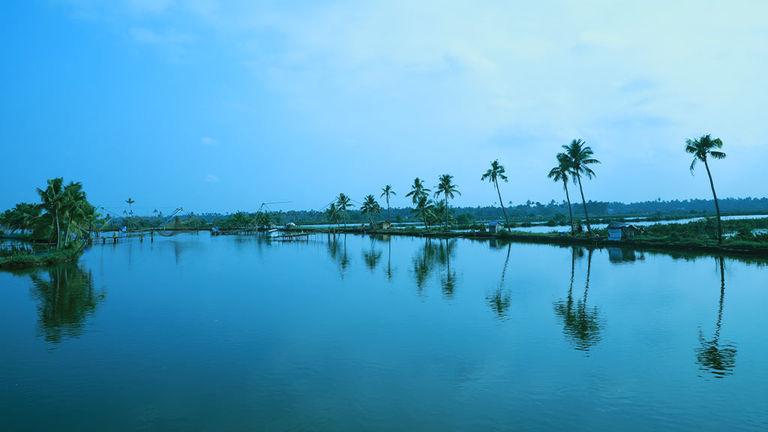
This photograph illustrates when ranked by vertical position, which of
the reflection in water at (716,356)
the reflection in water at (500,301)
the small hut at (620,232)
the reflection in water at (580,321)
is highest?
the small hut at (620,232)

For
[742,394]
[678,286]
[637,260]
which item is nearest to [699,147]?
[637,260]

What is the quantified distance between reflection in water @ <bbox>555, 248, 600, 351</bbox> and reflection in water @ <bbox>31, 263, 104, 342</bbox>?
57.2ft

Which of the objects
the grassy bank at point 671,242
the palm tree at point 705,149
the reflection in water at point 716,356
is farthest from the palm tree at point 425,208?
the reflection in water at point 716,356

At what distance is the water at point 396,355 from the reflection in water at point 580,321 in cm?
9

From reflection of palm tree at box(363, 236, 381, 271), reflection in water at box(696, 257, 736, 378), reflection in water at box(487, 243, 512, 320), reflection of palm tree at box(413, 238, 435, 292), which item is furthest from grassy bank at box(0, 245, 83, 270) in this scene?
reflection in water at box(696, 257, 736, 378)

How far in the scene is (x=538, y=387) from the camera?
11.9m

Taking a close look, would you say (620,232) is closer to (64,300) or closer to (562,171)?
(562,171)

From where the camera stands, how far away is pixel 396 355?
14.7m

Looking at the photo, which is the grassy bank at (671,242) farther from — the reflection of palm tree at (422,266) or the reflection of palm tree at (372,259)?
the reflection of palm tree at (372,259)

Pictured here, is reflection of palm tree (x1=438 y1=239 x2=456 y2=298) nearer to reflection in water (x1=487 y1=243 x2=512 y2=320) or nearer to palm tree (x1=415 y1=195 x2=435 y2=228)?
reflection in water (x1=487 y1=243 x2=512 y2=320)

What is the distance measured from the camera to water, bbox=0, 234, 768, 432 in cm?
1060

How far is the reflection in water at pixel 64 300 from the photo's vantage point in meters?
18.9

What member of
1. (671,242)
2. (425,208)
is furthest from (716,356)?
(425,208)

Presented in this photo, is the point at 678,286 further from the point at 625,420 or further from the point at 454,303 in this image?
the point at 625,420
